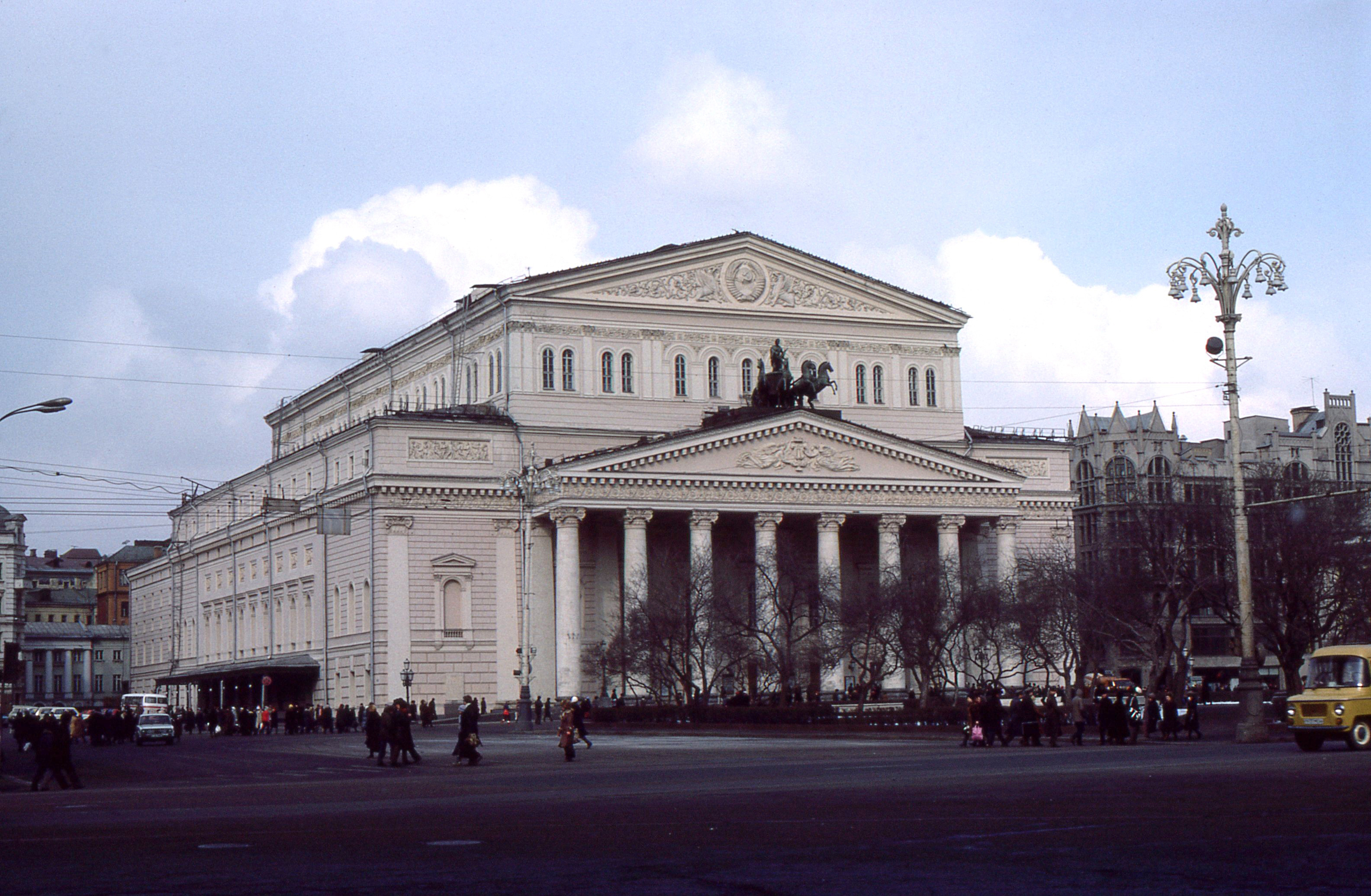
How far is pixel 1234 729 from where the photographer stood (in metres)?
51.8

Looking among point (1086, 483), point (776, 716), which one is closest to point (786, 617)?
point (776, 716)

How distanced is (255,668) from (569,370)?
22.3 meters

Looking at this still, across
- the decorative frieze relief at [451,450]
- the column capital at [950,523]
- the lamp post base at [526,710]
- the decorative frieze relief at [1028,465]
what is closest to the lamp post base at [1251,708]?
the lamp post base at [526,710]

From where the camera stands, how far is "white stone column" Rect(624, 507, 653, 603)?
78125 millimetres

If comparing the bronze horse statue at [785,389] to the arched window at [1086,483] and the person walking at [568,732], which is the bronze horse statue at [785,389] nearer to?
the person walking at [568,732]

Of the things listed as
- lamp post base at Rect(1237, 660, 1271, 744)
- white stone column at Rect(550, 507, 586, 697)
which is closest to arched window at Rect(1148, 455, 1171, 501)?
white stone column at Rect(550, 507, 586, 697)

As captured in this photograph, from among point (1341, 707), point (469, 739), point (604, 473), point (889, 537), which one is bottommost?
point (469, 739)

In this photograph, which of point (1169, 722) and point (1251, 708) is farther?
point (1169, 722)

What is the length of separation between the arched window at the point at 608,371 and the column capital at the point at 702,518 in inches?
385

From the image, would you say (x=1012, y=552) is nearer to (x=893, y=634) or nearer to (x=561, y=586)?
(x=893, y=634)

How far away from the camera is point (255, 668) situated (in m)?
89.8

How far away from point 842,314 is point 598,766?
57.1 m

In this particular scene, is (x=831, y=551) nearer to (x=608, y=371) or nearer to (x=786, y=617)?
(x=786, y=617)

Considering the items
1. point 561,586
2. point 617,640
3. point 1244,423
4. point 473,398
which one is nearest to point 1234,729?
point 617,640
